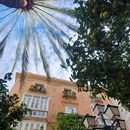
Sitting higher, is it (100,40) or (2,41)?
(2,41)

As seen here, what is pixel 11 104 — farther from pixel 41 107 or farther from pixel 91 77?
pixel 41 107

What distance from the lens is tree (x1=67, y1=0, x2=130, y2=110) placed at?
626 cm

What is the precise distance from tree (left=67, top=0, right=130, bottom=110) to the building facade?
16862 millimetres

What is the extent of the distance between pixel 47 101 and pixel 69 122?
4.37m

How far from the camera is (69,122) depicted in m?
22.6

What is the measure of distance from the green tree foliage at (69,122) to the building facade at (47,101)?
1182mm

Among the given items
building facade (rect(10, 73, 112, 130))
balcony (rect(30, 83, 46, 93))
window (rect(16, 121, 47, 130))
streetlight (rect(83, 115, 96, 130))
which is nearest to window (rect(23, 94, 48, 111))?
building facade (rect(10, 73, 112, 130))

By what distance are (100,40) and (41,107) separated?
64.4 feet

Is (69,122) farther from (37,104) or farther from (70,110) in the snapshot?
(37,104)

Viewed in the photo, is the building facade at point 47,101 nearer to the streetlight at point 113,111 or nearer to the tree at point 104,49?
the streetlight at point 113,111

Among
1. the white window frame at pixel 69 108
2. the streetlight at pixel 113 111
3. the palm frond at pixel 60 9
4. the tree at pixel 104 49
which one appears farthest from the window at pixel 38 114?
the tree at pixel 104 49

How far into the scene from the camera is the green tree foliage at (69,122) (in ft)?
72.3

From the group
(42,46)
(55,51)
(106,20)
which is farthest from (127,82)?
(42,46)

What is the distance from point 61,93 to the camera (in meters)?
27.6
